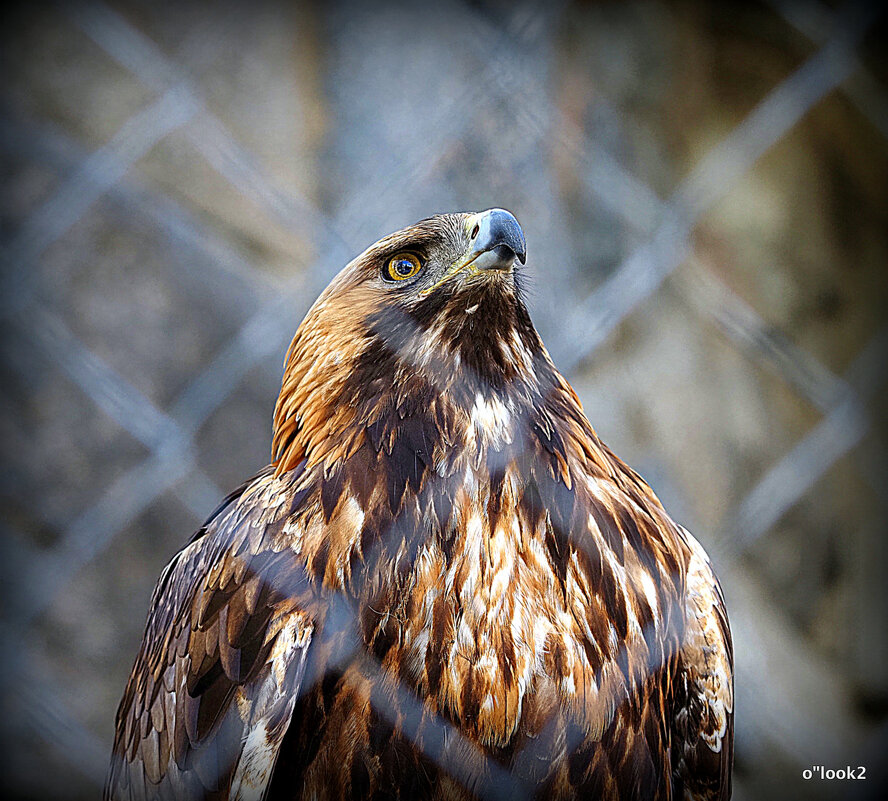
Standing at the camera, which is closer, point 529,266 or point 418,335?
point 418,335

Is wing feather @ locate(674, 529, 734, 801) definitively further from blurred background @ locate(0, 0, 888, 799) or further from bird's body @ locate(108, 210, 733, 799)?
blurred background @ locate(0, 0, 888, 799)

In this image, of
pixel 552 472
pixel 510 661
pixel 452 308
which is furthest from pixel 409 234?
pixel 510 661

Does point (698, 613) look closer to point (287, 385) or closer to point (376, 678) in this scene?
point (376, 678)

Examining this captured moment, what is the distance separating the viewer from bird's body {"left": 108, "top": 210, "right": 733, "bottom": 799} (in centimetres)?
111

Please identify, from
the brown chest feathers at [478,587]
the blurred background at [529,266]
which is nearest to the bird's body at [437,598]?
the brown chest feathers at [478,587]

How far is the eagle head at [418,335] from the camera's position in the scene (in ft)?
4.06

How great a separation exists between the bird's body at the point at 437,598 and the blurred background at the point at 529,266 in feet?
2.03

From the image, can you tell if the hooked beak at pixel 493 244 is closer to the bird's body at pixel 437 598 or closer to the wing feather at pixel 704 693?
the bird's body at pixel 437 598

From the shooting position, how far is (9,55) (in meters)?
1.93

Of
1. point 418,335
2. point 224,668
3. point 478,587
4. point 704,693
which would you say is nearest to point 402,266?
point 418,335

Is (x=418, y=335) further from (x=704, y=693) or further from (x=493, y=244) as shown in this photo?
(x=704, y=693)

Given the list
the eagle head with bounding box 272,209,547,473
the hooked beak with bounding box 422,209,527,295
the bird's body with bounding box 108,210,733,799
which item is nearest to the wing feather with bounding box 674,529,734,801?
the bird's body with bounding box 108,210,733,799

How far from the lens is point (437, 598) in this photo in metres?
1.11

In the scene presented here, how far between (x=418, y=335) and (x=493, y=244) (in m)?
0.20
